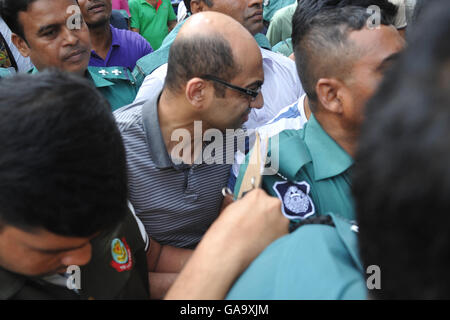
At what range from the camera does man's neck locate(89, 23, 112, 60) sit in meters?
3.21

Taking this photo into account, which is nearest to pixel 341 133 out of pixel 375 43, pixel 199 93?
pixel 375 43

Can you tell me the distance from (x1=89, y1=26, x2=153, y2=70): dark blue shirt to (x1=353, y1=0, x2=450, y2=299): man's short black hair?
297 centimetres

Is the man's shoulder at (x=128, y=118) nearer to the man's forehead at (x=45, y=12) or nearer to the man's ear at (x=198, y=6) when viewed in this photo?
the man's forehead at (x=45, y=12)

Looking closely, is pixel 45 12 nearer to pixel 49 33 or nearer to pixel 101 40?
pixel 49 33

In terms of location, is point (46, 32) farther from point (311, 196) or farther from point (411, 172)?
point (411, 172)

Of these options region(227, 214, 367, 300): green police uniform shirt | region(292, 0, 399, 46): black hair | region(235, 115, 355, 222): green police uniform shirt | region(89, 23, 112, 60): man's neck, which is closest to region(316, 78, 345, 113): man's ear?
region(235, 115, 355, 222): green police uniform shirt

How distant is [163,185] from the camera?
6.11 feet

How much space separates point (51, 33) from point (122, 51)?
0.87 m

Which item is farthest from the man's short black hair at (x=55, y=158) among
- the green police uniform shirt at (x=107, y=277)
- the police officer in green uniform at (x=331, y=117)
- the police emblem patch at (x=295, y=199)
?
the police emblem patch at (x=295, y=199)

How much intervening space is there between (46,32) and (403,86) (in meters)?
2.44

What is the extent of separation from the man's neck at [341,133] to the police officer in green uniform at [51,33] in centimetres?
155

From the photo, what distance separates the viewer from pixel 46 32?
7.85 ft

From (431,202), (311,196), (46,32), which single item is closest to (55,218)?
(431,202)

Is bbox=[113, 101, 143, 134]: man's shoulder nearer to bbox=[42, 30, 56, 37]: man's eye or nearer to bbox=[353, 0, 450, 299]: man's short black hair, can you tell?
bbox=[42, 30, 56, 37]: man's eye
